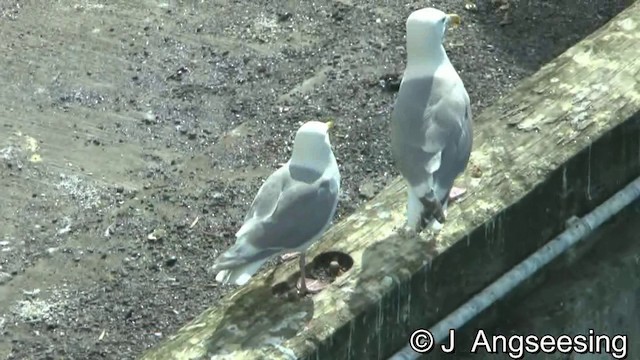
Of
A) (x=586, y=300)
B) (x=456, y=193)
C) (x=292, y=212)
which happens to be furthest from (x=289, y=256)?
(x=586, y=300)

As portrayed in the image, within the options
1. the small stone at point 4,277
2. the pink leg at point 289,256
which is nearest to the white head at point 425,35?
the pink leg at point 289,256

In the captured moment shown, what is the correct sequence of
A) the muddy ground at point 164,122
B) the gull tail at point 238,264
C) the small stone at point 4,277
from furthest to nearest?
the small stone at point 4,277, the muddy ground at point 164,122, the gull tail at point 238,264

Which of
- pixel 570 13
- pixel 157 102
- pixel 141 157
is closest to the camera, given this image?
pixel 141 157

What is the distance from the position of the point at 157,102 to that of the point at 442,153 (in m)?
3.07

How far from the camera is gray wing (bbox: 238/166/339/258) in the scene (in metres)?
3.22

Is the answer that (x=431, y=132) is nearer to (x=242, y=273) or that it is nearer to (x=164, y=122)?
(x=242, y=273)

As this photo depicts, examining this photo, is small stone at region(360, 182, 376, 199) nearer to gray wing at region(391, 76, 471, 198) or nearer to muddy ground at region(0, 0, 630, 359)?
muddy ground at region(0, 0, 630, 359)

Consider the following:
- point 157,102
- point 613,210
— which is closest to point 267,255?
point 613,210

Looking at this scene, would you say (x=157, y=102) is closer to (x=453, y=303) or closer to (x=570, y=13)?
(x=570, y=13)

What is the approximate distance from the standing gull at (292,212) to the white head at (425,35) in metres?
0.37

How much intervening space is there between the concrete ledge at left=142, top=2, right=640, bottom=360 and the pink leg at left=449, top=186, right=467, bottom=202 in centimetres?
2

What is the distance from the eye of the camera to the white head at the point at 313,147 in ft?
10.9

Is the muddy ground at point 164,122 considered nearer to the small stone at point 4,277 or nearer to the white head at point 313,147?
the small stone at point 4,277

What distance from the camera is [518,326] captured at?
12.1 feet
